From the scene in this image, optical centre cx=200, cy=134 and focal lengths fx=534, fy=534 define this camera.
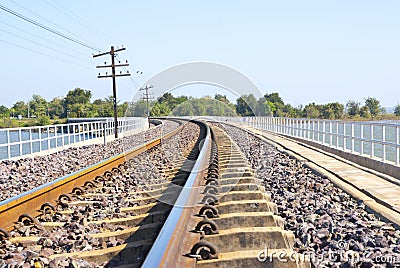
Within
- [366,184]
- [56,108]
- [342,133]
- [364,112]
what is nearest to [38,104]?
[56,108]

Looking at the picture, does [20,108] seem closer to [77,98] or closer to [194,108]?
[77,98]

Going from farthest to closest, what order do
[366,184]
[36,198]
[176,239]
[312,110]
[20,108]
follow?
[20,108] → [312,110] → [366,184] → [36,198] → [176,239]

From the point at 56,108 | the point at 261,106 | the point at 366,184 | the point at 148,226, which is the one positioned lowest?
the point at 366,184

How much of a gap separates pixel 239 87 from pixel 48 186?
375 centimetres

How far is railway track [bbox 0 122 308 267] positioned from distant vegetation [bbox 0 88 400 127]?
2.84m

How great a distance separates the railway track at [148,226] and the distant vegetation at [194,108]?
2.84 metres

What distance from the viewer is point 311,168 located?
38.4 ft

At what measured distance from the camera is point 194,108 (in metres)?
16.8

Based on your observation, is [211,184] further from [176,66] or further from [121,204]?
[176,66]

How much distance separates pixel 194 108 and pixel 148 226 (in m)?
12.0

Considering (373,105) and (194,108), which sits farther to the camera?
(373,105)

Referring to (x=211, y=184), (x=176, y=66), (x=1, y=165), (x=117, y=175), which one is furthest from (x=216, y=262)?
(x=1, y=165)

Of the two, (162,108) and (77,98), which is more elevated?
(77,98)

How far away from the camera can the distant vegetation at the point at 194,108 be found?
12484 mm
